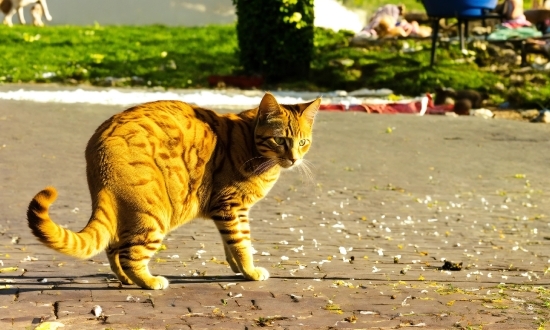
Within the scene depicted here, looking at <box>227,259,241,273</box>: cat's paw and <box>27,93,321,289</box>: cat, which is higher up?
<box>27,93,321,289</box>: cat

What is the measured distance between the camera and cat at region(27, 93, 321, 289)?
5.34 meters

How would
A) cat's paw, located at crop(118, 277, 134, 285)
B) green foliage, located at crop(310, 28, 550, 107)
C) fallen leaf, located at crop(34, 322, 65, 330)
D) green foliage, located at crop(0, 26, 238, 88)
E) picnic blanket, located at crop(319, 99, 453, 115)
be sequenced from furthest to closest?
green foliage, located at crop(0, 26, 238, 88) → green foliage, located at crop(310, 28, 550, 107) → picnic blanket, located at crop(319, 99, 453, 115) → cat's paw, located at crop(118, 277, 134, 285) → fallen leaf, located at crop(34, 322, 65, 330)

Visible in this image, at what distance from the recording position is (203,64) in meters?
19.5

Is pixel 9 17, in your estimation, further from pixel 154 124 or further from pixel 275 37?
pixel 154 124

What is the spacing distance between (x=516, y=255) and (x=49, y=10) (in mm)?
20591

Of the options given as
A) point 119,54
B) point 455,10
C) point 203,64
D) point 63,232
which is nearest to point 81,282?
point 63,232

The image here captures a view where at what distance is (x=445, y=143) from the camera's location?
→ 41.5ft

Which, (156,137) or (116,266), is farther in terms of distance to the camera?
(116,266)

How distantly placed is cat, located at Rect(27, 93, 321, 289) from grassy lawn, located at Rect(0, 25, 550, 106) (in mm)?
10721

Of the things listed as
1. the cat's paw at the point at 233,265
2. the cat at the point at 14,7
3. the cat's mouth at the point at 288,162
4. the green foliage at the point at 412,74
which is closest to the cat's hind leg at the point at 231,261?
the cat's paw at the point at 233,265

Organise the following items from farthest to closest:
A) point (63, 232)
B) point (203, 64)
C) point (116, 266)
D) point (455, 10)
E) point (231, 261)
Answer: point (203, 64) → point (455, 10) → point (231, 261) → point (116, 266) → point (63, 232)

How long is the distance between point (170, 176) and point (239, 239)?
2.24 ft

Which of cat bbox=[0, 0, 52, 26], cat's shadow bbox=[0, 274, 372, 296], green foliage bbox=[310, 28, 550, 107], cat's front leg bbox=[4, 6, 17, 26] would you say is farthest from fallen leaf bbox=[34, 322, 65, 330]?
cat's front leg bbox=[4, 6, 17, 26]

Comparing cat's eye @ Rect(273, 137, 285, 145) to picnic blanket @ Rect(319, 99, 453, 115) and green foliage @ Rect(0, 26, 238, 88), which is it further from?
green foliage @ Rect(0, 26, 238, 88)
